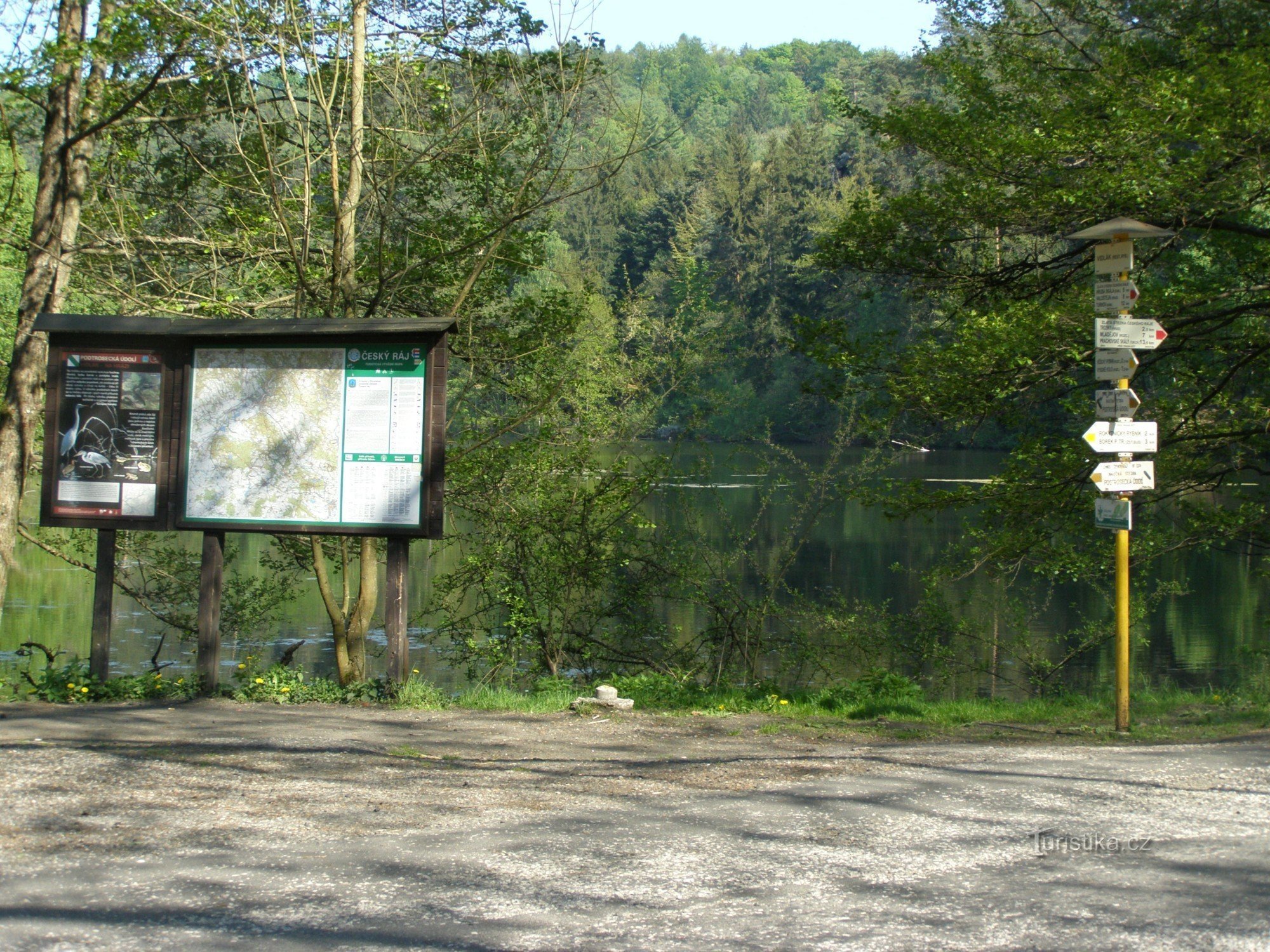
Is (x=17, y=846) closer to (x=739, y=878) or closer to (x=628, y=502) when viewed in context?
(x=739, y=878)

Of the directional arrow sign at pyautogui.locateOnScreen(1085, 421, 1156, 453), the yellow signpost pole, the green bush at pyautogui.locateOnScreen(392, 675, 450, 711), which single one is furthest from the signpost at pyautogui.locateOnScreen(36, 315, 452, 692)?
the yellow signpost pole

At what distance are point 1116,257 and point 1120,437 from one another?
1.24 meters

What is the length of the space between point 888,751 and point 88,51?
338 inches

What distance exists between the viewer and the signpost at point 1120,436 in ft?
24.8

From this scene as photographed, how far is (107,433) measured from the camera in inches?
337

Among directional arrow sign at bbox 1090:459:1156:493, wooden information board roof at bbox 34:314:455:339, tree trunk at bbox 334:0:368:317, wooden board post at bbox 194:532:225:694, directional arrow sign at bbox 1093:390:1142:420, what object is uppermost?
tree trunk at bbox 334:0:368:317

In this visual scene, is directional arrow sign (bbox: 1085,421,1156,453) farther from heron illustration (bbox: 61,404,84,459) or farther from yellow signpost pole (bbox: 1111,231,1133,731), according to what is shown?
heron illustration (bbox: 61,404,84,459)

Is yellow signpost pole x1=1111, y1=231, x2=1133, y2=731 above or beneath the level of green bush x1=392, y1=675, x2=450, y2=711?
above

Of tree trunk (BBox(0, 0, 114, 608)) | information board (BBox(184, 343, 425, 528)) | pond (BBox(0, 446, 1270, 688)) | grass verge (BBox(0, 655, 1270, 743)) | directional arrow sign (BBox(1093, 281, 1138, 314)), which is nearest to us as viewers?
directional arrow sign (BBox(1093, 281, 1138, 314))

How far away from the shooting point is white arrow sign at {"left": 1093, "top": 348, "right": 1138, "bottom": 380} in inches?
302

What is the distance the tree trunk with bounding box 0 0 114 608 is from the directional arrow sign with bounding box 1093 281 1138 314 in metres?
9.00

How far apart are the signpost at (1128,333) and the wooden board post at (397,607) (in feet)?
16.4

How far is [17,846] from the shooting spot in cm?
450

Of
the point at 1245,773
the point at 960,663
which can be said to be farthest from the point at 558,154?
the point at 960,663
